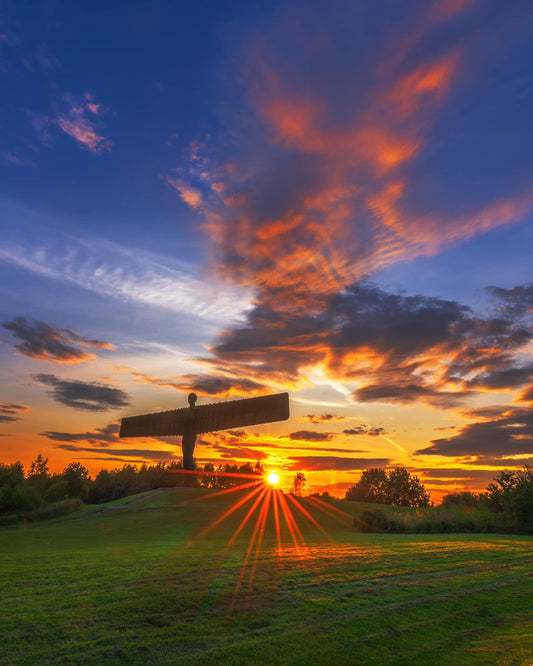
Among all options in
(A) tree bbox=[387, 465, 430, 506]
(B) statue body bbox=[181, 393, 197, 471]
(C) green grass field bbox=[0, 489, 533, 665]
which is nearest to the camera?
(C) green grass field bbox=[0, 489, 533, 665]

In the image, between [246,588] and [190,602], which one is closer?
[190,602]

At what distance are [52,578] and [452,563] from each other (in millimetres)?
11666

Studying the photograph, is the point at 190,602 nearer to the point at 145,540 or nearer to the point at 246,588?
the point at 246,588

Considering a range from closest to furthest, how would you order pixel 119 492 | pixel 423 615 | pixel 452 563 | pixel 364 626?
pixel 364 626 < pixel 423 615 < pixel 452 563 < pixel 119 492

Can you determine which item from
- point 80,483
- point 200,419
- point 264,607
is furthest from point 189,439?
point 264,607

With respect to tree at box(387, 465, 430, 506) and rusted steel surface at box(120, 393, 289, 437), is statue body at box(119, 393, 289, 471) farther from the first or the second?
tree at box(387, 465, 430, 506)

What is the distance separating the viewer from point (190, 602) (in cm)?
831

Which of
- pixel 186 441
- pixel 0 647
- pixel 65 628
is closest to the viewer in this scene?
pixel 0 647

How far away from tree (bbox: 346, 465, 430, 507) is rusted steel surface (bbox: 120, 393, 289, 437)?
4462cm

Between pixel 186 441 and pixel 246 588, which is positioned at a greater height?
pixel 186 441

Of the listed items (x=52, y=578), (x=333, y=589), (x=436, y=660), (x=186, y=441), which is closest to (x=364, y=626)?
(x=436, y=660)

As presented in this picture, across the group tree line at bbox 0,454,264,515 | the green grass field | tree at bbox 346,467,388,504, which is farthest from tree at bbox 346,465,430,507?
the green grass field

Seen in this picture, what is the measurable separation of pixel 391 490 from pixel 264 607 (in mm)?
67229

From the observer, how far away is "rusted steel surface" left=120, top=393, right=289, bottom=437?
2823 cm
